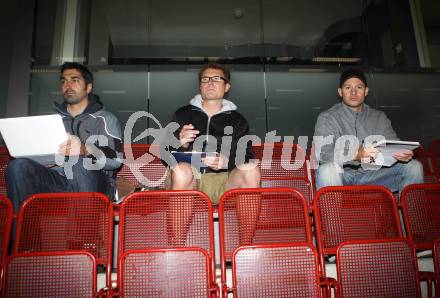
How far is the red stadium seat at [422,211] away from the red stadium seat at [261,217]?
0.60 metres

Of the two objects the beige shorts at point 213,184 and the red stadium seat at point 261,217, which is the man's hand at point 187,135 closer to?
the beige shorts at point 213,184

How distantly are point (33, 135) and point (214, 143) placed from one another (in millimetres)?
1090

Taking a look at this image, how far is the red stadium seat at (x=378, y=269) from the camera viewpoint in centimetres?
181

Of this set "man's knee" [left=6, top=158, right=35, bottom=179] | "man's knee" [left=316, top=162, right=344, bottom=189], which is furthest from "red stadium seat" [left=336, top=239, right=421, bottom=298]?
"man's knee" [left=6, top=158, right=35, bottom=179]

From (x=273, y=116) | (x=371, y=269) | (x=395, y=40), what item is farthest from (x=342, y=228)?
(x=395, y=40)

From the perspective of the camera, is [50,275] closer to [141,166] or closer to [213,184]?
[213,184]

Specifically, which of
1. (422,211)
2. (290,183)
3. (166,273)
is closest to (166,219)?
(166,273)

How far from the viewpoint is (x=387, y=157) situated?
2.34m

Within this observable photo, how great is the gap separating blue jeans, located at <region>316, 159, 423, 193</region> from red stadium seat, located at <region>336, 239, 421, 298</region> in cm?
52

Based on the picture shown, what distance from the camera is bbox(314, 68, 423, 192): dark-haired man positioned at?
93.4 inches

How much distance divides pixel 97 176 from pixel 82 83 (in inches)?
34.1

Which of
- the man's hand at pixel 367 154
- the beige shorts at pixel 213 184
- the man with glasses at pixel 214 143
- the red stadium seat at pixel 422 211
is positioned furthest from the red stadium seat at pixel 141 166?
the red stadium seat at pixel 422 211

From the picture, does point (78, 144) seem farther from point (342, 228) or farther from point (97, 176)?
point (342, 228)

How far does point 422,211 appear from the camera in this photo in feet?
7.04
